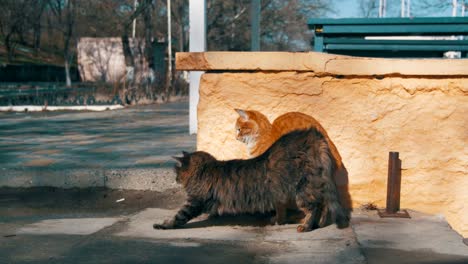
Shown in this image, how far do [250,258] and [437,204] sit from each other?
7.77 feet

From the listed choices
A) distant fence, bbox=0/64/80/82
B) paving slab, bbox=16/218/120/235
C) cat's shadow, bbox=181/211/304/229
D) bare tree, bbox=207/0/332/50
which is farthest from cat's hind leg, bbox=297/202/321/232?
distant fence, bbox=0/64/80/82

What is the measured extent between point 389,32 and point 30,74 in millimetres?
31534

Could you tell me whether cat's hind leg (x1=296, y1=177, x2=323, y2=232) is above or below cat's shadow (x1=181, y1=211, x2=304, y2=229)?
above

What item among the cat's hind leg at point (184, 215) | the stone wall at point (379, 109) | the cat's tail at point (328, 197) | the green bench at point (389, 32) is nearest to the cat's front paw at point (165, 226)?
the cat's hind leg at point (184, 215)

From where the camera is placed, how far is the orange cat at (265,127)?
547cm

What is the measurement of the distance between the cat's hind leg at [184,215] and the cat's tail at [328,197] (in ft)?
3.51

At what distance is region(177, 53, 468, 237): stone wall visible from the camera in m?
5.36

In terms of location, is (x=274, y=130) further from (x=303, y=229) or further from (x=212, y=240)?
(x=212, y=240)

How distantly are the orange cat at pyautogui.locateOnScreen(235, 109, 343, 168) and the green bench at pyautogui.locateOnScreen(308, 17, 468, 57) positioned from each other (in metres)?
2.25

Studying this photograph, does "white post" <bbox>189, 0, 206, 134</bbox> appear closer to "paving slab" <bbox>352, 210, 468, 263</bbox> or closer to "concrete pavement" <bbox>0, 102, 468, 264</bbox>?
"concrete pavement" <bbox>0, 102, 468, 264</bbox>

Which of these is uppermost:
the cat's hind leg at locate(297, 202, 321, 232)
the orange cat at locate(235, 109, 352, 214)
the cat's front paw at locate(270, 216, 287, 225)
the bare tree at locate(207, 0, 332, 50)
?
the bare tree at locate(207, 0, 332, 50)

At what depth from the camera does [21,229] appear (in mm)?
4902

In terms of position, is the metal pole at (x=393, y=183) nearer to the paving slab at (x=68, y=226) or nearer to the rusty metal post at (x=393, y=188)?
the rusty metal post at (x=393, y=188)

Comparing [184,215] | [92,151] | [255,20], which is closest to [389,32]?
[184,215]
